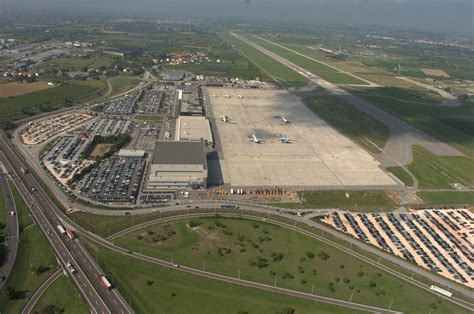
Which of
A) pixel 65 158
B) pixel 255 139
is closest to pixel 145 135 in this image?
pixel 65 158

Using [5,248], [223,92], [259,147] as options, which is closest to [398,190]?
[259,147]

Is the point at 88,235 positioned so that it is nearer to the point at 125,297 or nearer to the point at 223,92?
the point at 125,297

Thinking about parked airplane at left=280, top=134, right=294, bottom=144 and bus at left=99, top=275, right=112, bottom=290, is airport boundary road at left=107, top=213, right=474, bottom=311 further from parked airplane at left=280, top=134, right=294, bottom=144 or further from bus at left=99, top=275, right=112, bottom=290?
parked airplane at left=280, top=134, right=294, bottom=144

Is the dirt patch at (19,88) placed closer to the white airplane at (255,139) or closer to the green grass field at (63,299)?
the white airplane at (255,139)

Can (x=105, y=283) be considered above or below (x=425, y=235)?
above

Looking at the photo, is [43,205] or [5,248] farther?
[43,205]

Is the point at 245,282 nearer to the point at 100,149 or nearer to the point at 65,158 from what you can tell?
the point at 65,158

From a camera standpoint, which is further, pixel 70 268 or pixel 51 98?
pixel 51 98
